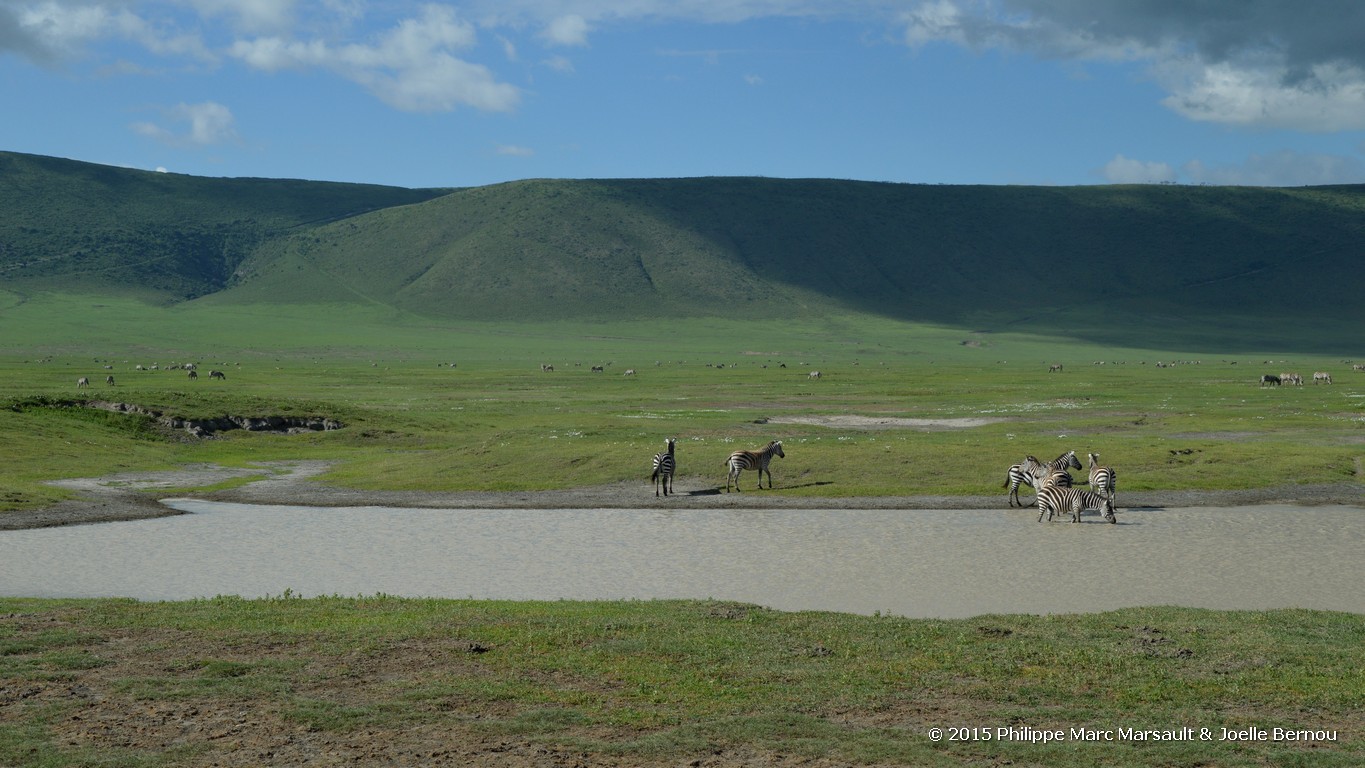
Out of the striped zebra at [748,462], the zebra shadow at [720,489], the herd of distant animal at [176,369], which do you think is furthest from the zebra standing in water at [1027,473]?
the herd of distant animal at [176,369]

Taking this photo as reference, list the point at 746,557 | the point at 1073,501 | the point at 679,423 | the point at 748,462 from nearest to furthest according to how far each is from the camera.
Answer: the point at 746,557 < the point at 1073,501 < the point at 748,462 < the point at 679,423

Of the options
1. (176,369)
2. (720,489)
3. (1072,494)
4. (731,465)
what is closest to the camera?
(1072,494)

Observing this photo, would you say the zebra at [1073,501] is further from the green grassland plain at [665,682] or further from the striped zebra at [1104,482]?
the green grassland plain at [665,682]

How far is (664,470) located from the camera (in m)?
33.7

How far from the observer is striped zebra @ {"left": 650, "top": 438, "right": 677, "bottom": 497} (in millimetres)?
33344

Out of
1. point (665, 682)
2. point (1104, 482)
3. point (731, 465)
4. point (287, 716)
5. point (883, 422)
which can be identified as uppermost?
point (883, 422)

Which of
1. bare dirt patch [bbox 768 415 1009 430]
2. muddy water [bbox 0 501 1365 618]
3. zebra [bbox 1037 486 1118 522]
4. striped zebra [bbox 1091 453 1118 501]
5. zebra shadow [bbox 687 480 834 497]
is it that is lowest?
muddy water [bbox 0 501 1365 618]

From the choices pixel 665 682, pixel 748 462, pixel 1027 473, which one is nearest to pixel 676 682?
pixel 665 682

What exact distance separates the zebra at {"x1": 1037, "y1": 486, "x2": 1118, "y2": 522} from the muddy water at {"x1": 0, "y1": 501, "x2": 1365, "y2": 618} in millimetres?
396

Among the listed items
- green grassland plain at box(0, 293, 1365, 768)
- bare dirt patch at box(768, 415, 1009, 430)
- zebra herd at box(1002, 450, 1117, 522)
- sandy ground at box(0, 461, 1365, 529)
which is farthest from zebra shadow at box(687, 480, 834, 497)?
bare dirt patch at box(768, 415, 1009, 430)

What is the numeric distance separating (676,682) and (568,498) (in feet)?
68.6

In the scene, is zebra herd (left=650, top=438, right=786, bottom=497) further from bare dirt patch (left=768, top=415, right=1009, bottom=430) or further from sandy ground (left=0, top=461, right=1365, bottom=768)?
sandy ground (left=0, top=461, right=1365, bottom=768)

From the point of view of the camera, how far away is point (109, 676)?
519 inches

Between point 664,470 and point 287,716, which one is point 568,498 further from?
point 287,716
